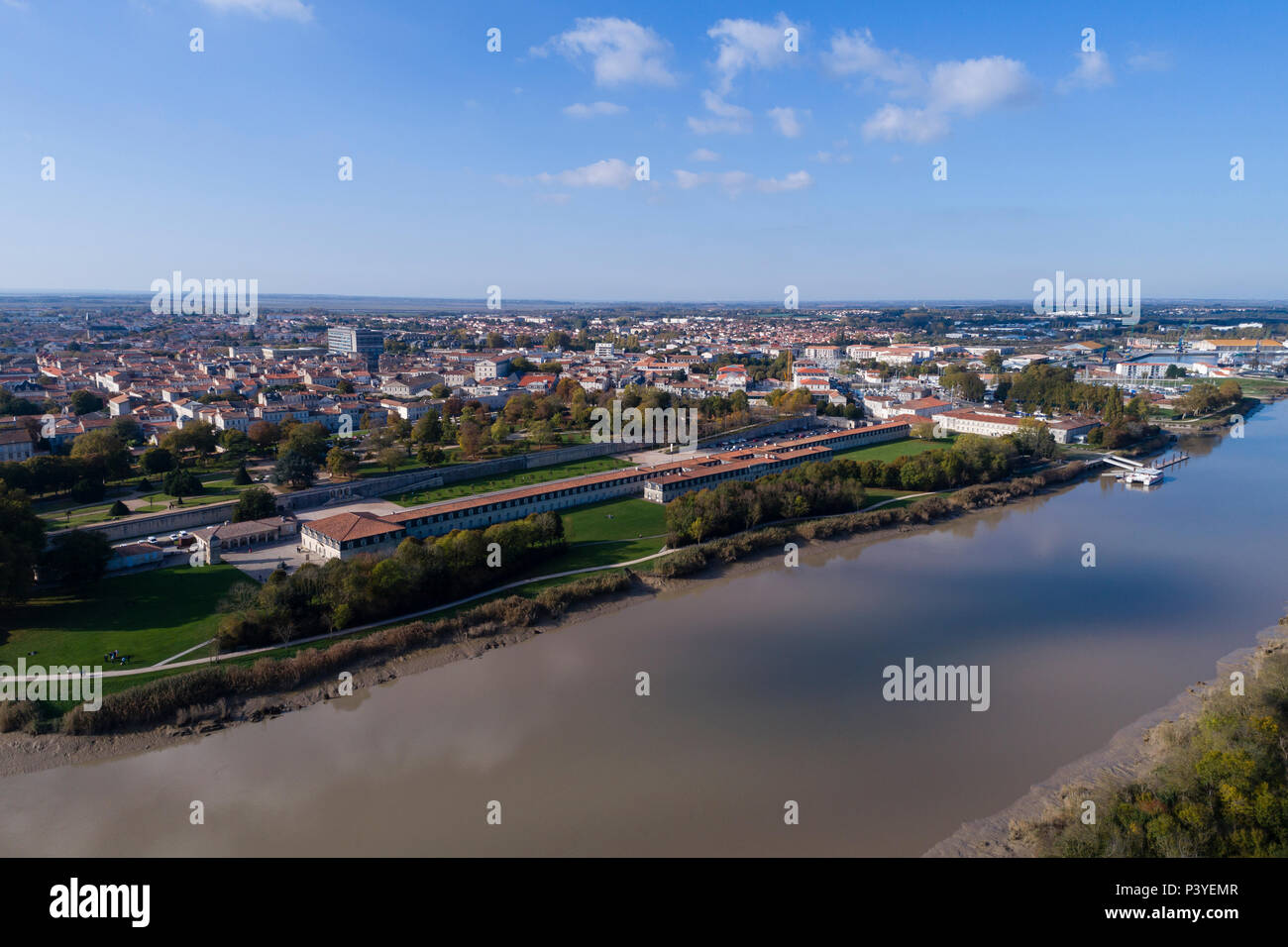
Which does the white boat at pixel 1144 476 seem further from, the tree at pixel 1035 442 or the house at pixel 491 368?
A: the house at pixel 491 368

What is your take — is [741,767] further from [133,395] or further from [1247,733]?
[133,395]

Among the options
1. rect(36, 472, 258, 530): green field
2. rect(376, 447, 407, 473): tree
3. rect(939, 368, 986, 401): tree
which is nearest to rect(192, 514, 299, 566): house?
rect(36, 472, 258, 530): green field

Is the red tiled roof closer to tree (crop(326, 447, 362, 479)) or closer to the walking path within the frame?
the walking path

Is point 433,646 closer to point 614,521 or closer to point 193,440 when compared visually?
point 614,521

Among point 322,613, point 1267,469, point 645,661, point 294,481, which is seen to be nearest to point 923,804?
point 645,661

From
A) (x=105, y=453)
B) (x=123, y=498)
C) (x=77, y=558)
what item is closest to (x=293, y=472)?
(x=123, y=498)
